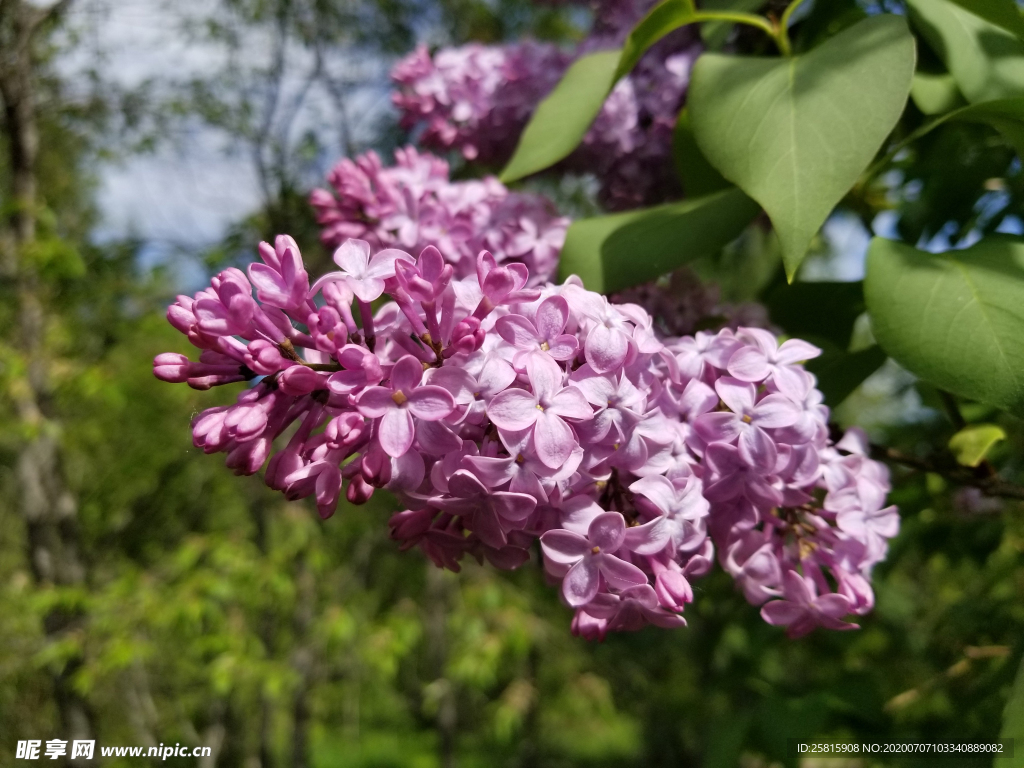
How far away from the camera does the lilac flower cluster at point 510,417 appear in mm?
484

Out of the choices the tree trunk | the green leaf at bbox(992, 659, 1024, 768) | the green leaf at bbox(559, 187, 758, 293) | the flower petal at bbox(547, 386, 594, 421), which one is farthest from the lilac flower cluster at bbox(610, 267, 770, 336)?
the tree trunk

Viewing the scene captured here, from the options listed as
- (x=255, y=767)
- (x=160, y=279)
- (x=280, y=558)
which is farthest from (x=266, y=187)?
(x=255, y=767)

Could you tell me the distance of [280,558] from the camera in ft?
8.87

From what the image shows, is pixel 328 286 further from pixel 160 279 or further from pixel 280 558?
pixel 160 279

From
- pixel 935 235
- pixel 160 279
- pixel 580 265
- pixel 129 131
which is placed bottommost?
pixel 160 279

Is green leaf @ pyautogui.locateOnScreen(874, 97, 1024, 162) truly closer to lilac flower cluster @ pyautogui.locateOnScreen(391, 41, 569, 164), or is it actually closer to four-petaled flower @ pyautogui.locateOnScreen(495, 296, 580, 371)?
four-petaled flower @ pyautogui.locateOnScreen(495, 296, 580, 371)

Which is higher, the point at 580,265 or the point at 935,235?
the point at 580,265

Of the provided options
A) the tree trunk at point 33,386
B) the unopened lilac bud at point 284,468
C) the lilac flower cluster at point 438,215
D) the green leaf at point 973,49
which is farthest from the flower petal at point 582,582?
the tree trunk at point 33,386

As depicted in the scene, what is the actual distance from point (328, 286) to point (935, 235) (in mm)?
863

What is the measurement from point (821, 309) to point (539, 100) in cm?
58

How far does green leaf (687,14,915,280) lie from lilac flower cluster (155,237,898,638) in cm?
13

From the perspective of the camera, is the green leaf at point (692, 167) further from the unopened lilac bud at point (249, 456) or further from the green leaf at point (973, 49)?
the unopened lilac bud at point (249, 456)

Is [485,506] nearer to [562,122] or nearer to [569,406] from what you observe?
[569,406]

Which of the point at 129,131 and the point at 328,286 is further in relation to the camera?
the point at 129,131
